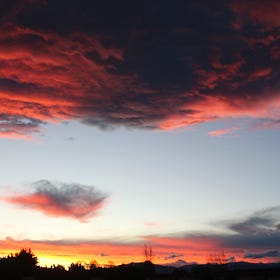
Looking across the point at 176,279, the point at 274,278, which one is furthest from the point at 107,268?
the point at 274,278

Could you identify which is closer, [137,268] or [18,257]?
[137,268]

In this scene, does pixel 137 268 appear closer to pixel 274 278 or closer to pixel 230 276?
pixel 230 276

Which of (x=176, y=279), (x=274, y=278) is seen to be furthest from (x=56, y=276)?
(x=274, y=278)

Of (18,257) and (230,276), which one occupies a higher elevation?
(18,257)

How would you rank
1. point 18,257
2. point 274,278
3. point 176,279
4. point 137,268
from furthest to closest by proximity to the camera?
1. point 18,257
2. point 137,268
3. point 176,279
4. point 274,278

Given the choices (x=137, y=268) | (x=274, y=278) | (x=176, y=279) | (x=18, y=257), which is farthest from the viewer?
(x=18, y=257)

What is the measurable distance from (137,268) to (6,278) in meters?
10.2

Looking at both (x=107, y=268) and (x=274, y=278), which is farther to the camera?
(x=107, y=268)

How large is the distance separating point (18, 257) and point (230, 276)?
63.8 ft

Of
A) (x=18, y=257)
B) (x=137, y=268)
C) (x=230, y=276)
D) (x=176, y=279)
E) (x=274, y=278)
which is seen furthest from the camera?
(x=18, y=257)

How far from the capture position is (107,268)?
40719 mm

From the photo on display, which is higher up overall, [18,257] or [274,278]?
[18,257]

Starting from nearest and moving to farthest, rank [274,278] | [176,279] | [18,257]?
[274,278] → [176,279] → [18,257]

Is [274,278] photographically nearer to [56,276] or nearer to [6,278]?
[56,276]
